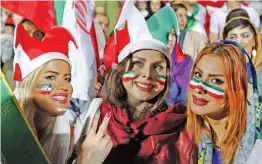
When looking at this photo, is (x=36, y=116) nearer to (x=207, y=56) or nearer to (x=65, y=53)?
(x=65, y=53)

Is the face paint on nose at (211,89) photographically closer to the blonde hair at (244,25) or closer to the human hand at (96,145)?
the blonde hair at (244,25)

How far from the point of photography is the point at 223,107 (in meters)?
2.57

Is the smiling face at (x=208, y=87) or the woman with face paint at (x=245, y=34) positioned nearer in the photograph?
the smiling face at (x=208, y=87)

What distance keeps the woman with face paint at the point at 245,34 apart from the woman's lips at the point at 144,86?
635mm

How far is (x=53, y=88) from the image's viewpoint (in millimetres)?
2631

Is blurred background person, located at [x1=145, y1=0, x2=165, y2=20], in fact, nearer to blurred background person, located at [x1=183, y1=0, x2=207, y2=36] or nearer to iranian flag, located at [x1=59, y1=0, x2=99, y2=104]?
blurred background person, located at [x1=183, y1=0, x2=207, y2=36]

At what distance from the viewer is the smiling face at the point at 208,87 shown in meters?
2.55

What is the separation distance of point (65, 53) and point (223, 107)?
3.24ft

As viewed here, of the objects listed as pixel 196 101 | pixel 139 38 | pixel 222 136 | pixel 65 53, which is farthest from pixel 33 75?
pixel 222 136

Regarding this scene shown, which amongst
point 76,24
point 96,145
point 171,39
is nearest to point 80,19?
point 76,24

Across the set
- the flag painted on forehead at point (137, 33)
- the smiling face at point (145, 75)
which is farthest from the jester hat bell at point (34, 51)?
the smiling face at point (145, 75)

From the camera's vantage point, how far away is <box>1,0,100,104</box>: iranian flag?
8.86 ft

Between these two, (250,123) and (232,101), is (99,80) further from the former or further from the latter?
(250,123)

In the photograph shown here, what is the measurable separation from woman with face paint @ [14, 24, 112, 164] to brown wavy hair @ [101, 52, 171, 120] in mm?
132
